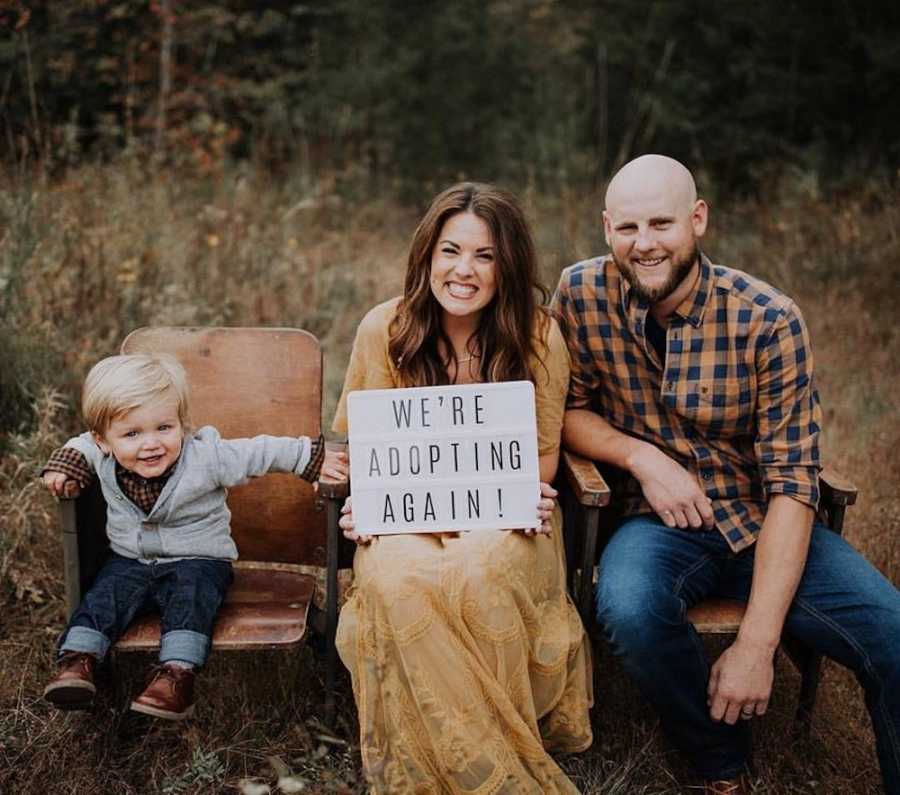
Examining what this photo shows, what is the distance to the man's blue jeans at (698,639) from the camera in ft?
8.33

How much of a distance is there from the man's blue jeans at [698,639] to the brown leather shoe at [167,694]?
117 cm

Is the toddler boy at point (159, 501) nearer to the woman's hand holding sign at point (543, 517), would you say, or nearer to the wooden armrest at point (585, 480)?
the woman's hand holding sign at point (543, 517)

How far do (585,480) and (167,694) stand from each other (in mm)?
1315

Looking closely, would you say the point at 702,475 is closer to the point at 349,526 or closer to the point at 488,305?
the point at 488,305

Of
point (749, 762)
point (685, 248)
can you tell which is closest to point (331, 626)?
point (749, 762)

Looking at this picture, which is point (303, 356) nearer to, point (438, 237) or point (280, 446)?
point (280, 446)

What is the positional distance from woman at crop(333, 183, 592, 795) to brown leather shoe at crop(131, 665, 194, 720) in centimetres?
44

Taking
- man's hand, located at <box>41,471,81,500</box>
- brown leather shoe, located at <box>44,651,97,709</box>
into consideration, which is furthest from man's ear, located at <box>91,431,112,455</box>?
brown leather shoe, located at <box>44,651,97,709</box>

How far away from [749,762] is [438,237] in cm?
187

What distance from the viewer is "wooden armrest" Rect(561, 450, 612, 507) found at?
8.87ft

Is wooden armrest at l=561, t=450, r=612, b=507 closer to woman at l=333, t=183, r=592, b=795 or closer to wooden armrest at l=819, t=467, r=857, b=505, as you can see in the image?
woman at l=333, t=183, r=592, b=795

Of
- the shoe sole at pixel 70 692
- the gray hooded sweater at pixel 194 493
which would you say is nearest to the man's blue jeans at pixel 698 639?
the gray hooded sweater at pixel 194 493

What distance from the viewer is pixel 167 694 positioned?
251cm

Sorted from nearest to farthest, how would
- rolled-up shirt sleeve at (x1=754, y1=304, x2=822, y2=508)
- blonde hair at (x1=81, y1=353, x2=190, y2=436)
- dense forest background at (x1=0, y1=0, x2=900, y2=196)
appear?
1. blonde hair at (x1=81, y1=353, x2=190, y2=436)
2. rolled-up shirt sleeve at (x1=754, y1=304, x2=822, y2=508)
3. dense forest background at (x1=0, y1=0, x2=900, y2=196)
